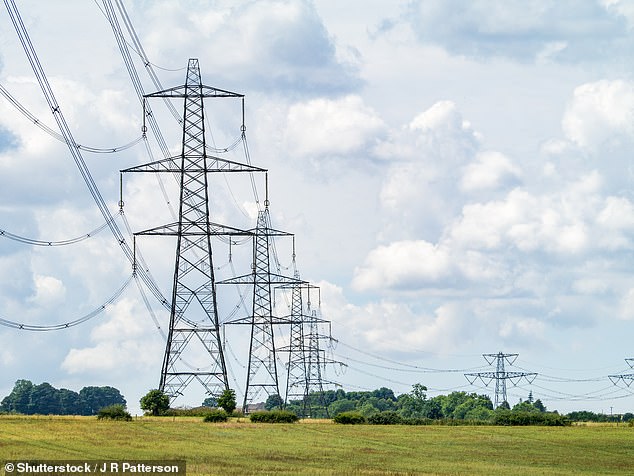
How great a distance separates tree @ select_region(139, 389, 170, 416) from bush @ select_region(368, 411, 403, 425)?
33.2 metres

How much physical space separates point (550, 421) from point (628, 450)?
54.1 meters

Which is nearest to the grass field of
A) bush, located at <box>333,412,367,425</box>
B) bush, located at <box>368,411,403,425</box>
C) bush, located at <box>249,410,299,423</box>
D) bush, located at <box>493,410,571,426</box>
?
bush, located at <box>249,410,299,423</box>

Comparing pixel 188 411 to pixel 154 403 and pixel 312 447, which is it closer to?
pixel 154 403

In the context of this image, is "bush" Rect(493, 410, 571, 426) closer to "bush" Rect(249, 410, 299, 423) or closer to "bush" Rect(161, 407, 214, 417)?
"bush" Rect(249, 410, 299, 423)

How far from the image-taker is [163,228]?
4227 inches


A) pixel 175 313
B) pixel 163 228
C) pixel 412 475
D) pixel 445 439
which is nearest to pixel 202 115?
pixel 163 228

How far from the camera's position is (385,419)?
148375 mm

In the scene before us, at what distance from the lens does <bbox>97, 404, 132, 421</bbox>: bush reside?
392 ft

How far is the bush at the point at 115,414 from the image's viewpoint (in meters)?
119

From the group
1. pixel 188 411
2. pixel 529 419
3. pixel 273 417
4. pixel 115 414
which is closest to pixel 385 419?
pixel 529 419

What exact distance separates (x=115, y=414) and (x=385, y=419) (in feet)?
133

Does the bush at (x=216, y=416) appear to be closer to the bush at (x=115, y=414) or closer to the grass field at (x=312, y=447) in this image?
the grass field at (x=312, y=447)

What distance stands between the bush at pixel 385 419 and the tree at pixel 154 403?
109 ft

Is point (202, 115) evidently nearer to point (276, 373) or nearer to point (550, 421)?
point (276, 373)
